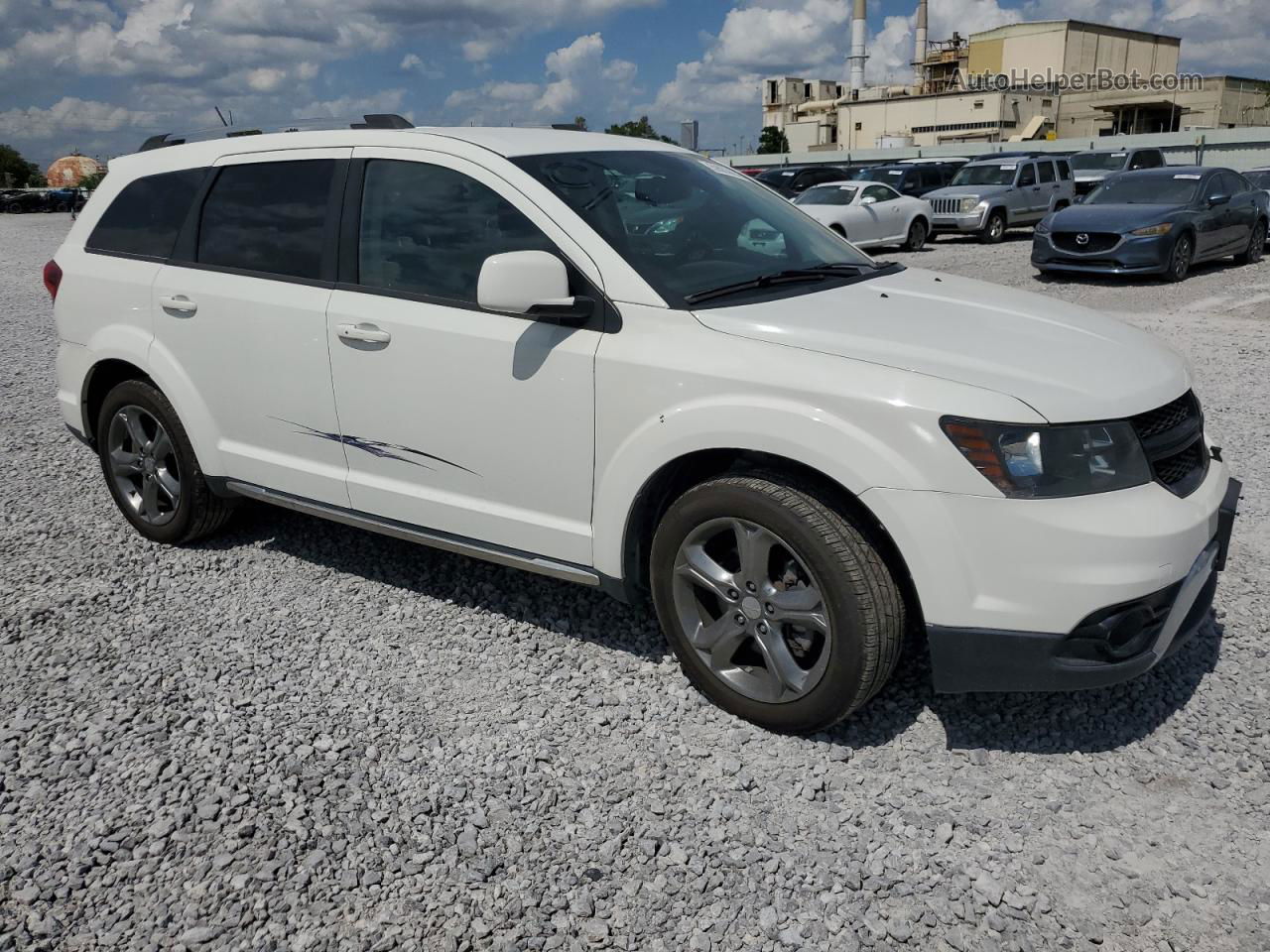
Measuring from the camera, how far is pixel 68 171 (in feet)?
229

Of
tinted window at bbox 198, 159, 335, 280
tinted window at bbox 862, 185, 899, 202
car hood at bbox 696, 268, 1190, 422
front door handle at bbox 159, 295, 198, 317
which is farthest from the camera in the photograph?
tinted window at bbox 862, 185, 899, 202

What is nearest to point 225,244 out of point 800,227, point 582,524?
point 582,524

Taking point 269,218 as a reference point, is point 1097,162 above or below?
below

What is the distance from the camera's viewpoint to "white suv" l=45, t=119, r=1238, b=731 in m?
Result: 2.86

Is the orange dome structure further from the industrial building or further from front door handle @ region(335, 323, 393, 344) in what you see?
front door handle @ region(335, 323, 393, 344)

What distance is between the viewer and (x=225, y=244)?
444cm

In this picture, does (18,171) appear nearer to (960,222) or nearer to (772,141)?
(772,141)

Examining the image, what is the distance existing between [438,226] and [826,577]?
75.4 inches

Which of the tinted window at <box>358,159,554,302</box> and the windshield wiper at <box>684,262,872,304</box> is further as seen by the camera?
the tinted window at <box>358,159,554,302</box>

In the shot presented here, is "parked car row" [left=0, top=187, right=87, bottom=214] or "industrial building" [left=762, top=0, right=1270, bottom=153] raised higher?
"industrial building" [left=762, top=0, right=1270, bottom=153]

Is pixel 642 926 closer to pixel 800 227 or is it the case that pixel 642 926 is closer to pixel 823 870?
pixel 823 870

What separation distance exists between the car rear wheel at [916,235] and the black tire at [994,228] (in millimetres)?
1483

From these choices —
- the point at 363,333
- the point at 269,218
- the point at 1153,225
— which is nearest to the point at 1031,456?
the point at 363,333

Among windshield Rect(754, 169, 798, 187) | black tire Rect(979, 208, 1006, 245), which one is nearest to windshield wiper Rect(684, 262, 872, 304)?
black tire Rect(979, 208, 1006, 245)
